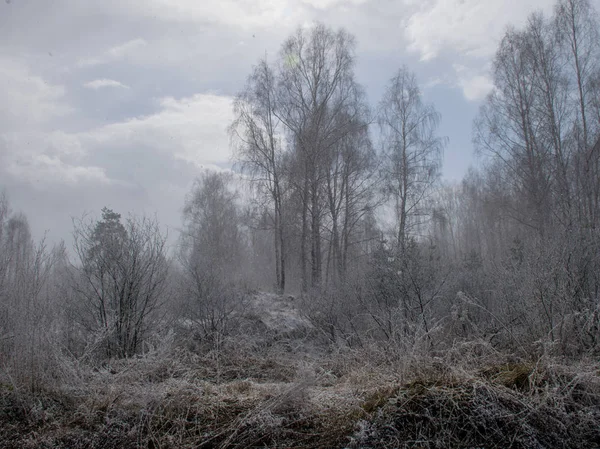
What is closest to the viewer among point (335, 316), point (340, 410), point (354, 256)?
point (340, 410)

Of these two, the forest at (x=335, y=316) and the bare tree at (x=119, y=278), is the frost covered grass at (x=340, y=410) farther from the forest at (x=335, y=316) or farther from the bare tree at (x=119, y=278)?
the bare tree at (x=119, y=278)

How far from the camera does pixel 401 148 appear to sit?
24.6 metres

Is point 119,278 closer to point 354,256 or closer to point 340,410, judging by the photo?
point 340,410

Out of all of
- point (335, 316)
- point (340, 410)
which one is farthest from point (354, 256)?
point (340, 410)

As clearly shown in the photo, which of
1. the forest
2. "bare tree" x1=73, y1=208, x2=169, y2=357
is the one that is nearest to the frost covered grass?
the forest

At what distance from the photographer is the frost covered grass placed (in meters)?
4.41

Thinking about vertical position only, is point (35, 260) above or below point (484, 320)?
above

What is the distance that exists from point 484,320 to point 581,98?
13016 millimetres

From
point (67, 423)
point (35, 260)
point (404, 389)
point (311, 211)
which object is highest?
point (311, 211)

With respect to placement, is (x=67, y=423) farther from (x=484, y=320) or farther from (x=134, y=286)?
(x=484, y=320)

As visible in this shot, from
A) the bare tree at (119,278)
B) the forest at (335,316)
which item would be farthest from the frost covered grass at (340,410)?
the bare tree at (119,278)

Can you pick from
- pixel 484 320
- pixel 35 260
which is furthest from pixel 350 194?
pixel 35 260

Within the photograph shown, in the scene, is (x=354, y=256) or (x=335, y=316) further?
(x=354, y=256)

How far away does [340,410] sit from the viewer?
4961 mm
